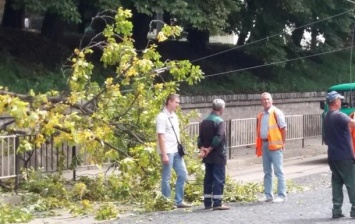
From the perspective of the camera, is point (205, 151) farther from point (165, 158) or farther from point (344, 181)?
point (344, 181)

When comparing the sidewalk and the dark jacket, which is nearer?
the sidewalk

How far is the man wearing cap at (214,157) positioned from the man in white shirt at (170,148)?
1.19ft

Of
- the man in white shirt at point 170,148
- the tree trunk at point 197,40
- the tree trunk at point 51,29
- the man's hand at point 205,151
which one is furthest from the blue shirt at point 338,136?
the tree trunk at point 197,40

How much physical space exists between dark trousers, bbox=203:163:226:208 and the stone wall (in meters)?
9.69

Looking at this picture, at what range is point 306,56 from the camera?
32.4 metres

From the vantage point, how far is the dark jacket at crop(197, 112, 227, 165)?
520 inches

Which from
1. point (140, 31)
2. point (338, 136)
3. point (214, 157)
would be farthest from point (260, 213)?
point (140, 31)

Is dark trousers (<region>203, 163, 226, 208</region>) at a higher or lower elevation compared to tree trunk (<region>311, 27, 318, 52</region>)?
lower

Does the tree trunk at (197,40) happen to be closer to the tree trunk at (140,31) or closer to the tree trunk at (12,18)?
the tree trunk at (140,31)

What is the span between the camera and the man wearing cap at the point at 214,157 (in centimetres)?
1320

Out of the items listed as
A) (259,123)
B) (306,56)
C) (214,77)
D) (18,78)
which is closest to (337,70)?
(306,56)

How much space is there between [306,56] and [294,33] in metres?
1.46

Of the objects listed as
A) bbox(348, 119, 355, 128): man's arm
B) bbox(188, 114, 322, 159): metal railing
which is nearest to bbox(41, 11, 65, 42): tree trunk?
bbox(188, 114, 322, 159): metal railing

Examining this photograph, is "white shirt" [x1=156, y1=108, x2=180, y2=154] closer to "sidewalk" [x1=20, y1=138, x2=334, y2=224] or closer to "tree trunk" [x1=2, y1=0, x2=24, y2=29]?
"sidewalk" [x1=20, y1=138, x2=334, y2=224]
